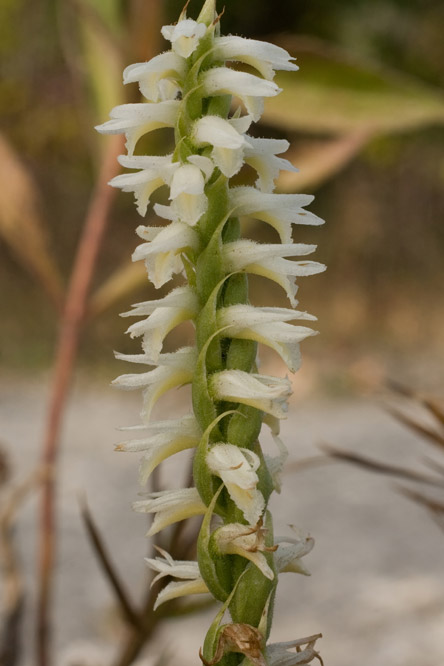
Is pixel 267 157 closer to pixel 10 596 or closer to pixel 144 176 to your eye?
pixel 144 176

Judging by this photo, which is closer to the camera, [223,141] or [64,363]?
[223,141]

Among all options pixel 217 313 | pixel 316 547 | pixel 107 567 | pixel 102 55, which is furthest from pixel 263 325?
pixel 316 547

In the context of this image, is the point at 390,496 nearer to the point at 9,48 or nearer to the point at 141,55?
the point at 141,55

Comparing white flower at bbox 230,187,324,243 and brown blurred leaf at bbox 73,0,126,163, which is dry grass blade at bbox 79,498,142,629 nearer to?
white flower at bbox 230,187,324,243

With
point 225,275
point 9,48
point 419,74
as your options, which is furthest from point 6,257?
point 225,275

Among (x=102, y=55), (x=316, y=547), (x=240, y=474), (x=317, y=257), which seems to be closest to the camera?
Result: (x=240, y=474)

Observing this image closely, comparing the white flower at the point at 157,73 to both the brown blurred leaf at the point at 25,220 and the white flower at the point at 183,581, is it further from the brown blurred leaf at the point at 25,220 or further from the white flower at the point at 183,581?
the brown blurred leaf at the point at 25,220
